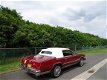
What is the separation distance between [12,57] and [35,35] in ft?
13.3

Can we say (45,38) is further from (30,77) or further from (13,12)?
(30,77)

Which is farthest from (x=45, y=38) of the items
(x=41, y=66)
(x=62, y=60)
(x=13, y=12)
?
(x=41, y=66)

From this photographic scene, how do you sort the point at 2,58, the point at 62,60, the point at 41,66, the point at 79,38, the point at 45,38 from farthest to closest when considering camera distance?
the point at 79,38 < the point at 45,38 < the point at 2,58 < the point at 62,60 < the point at 41,66

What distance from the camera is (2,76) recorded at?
956cm

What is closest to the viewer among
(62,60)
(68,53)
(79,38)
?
(62,60)

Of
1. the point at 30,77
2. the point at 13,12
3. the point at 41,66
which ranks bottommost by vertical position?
the point at 30,77

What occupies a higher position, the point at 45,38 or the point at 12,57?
the point at 45,38

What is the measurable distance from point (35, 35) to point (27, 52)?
7.01 feet

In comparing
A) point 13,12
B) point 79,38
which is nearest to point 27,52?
point 13,12

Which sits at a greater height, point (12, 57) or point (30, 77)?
point (12, 57)

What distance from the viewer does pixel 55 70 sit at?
954cm

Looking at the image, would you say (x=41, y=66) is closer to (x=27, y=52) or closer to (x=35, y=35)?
(x=27, y=52)

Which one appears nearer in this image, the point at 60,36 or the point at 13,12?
the point at 13,12

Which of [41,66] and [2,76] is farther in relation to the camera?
[2,76]
